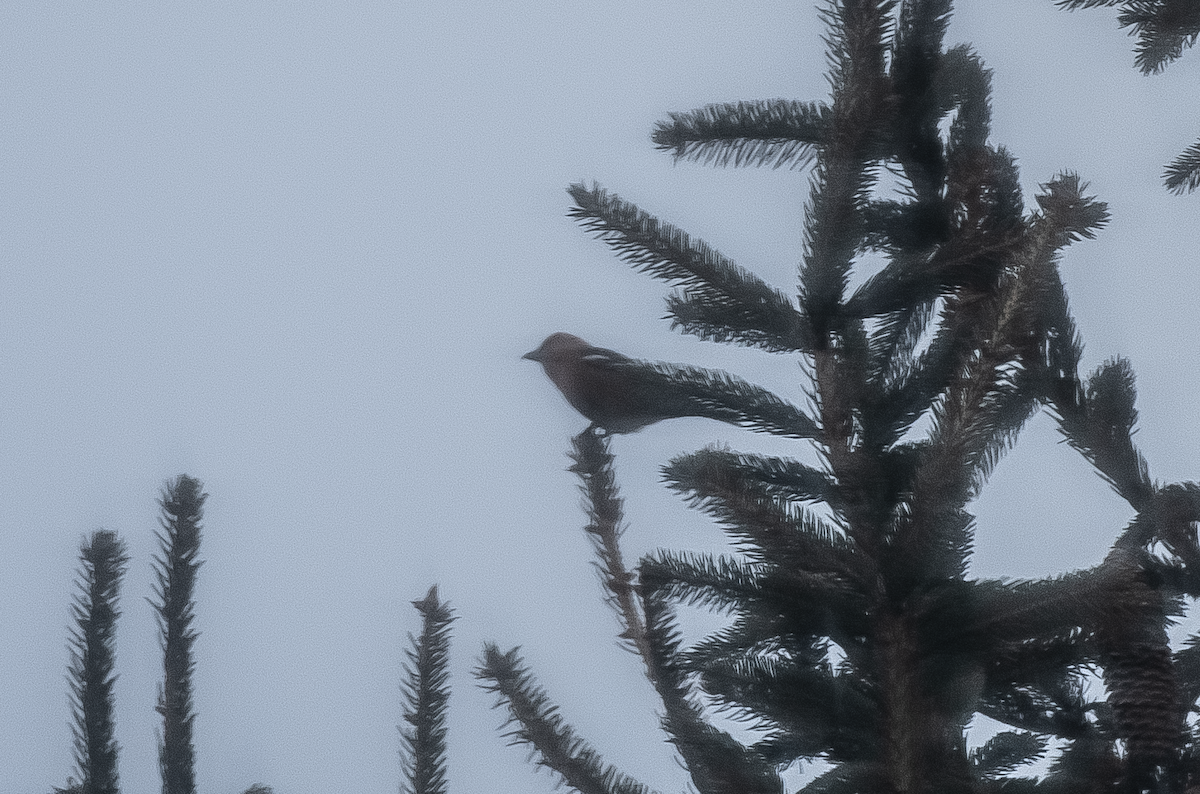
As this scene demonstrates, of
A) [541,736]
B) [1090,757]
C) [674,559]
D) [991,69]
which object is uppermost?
[991,69]

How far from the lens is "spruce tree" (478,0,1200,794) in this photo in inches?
40.9

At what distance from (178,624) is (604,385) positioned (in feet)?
2.73

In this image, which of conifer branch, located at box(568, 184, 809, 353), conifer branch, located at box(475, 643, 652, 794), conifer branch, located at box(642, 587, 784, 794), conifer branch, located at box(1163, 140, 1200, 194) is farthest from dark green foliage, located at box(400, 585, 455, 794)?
conifer branch, located at box(1163, 140, 1200, 194)

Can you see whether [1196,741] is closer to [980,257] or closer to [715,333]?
[980,257]

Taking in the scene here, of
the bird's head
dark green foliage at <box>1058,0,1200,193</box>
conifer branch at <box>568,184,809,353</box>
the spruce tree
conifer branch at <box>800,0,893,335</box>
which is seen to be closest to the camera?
the spruce tree

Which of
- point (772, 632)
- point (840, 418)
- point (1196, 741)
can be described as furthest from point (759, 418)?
point (1196, 741)

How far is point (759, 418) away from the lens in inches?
50.9

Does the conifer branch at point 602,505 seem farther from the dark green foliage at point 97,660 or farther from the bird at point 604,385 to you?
the dark green foliage at point 97,660

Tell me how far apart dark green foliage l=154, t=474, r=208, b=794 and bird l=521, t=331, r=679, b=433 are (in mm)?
677

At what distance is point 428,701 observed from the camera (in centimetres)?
145

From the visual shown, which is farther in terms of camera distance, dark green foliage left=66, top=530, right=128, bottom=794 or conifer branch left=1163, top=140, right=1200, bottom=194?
conifer branch left=1163, top=140, right=1200, bottom=194

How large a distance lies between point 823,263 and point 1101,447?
27.1 inches

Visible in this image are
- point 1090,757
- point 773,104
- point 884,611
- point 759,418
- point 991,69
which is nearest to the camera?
point 884,611

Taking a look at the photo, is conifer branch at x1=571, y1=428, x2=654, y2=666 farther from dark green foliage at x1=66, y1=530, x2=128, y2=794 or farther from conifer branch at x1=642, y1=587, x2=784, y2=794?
dark green foliage at x1=66, y1=530, x2=128, y2=794
